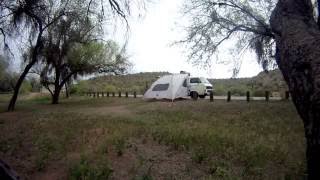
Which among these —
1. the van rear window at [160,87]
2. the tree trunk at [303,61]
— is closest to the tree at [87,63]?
the van rear window at [160,87]

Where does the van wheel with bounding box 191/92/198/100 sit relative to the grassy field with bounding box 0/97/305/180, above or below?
above

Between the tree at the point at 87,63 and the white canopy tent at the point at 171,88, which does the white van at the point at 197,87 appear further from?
the tree at the point at 87,63

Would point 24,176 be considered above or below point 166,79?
below

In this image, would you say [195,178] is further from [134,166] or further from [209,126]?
[209,126]

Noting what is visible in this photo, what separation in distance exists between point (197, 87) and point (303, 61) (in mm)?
29083

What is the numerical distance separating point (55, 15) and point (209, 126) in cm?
1380

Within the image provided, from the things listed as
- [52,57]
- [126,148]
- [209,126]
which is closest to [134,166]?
[126,148]

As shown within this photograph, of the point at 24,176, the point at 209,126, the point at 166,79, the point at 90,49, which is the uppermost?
the point at 90,49

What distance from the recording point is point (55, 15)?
23.4 m

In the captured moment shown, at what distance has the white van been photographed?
3267 centimetres

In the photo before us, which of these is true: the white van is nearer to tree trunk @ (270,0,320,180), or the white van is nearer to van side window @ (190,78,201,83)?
van side window @ (190,78,201,83)

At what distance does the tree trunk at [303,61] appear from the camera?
4.31 meters

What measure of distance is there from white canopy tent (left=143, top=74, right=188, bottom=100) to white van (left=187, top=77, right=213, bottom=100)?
0.70 meters

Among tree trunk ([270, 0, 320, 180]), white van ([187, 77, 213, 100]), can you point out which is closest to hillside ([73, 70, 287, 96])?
white van ([187, 77, 213, 100])
